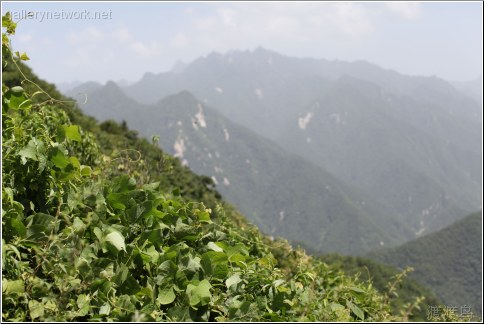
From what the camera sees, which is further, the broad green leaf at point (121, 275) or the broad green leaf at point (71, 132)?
the broad green leaf at point (71, 132)

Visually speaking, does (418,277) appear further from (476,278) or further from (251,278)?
(251,278)

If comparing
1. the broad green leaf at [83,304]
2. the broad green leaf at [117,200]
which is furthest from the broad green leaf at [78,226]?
the broad green leaf at [83,304]

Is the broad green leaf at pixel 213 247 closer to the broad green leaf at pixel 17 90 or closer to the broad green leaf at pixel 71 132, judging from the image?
the broad green leaf at pixel 71 132

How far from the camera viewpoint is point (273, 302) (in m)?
3.26

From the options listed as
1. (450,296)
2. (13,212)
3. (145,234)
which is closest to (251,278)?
(145,234)

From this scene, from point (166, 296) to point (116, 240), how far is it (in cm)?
56

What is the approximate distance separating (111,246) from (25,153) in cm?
100

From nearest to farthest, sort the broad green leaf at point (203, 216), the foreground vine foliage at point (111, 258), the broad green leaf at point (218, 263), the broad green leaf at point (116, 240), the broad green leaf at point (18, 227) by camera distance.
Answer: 1. the foreground vine foliage at point (111, 258)
2. the broad green leaf at point (18, 227)
3. the broad green leaf at point (116, 240)
4. the broad green leaf at point (218, 263)
5. the broad green leaf at point (203, 216)

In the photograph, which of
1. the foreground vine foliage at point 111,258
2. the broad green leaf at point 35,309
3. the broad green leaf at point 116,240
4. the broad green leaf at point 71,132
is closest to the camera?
the broad green leaf at point 35,309

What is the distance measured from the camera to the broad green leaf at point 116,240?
3.15m

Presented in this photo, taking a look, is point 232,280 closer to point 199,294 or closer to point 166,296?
point 199,294

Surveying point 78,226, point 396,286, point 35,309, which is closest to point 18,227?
point 78,226

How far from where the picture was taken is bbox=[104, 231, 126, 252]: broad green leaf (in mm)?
3154

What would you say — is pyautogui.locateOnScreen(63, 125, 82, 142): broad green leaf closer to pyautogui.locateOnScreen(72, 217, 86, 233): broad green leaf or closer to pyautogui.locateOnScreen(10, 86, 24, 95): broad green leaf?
pyautogui.locateOnScreen(10, 86, 24, 95): broad green leaf
